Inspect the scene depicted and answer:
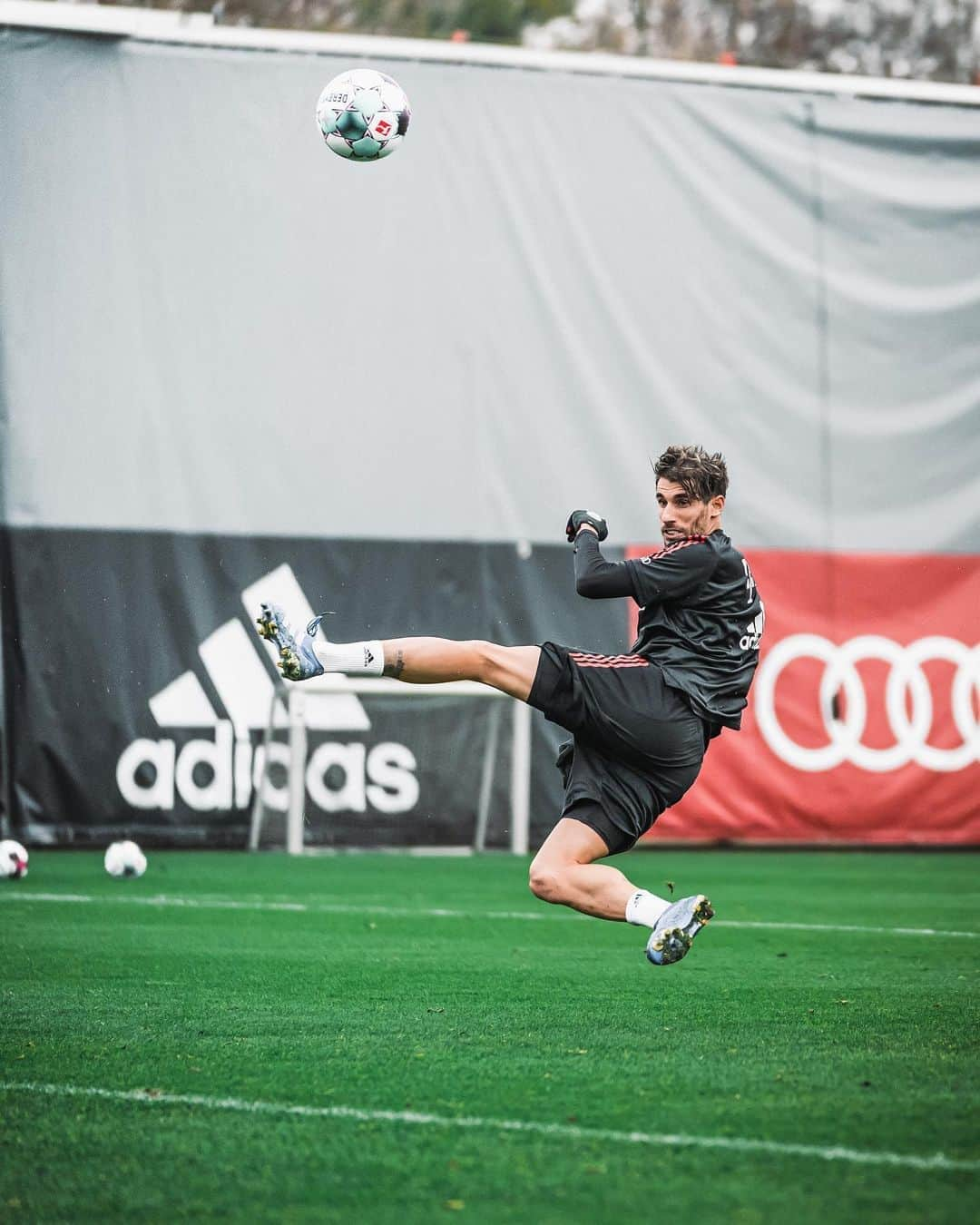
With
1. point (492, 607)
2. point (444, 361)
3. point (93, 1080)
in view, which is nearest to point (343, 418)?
point (444, 361)

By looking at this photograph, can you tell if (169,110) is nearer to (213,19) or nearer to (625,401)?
(213,19)

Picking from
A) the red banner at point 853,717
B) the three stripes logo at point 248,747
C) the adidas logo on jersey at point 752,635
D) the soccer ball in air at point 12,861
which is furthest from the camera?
the red banner at point 853,717

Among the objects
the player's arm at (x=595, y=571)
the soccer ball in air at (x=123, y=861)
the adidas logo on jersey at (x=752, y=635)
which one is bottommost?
the soccer ball in air at (x=123, y=861)

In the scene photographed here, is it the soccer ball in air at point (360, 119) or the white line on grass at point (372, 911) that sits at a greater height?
the soccer ball in air at point (360, 119)

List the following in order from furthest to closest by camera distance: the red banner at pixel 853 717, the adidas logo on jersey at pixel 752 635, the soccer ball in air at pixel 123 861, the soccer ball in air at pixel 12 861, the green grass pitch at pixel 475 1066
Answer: the red banner at pixel 853 717 → the soccer ball in air at pixel 123 861 → the soccer ball in air at pixel 12 861 → the adidas logo on jersey at pixel 752 635 → the green grass pitch at pixel 475 1066

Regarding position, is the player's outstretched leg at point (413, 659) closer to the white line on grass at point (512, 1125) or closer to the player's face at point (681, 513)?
the player's face at point (681, 513)

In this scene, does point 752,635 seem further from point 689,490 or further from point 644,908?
point 644,908

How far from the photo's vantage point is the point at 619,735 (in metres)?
5.92

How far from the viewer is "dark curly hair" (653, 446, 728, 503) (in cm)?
609

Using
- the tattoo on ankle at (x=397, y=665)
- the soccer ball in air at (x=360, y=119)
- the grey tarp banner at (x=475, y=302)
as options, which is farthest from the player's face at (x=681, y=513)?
the grey tarp banner at (x=475, y=302)

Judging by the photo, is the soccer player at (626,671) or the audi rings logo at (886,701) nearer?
the soccer player at (626,671)

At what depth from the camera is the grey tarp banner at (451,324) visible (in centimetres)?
1239

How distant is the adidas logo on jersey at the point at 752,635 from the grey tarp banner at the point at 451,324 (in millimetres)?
6758

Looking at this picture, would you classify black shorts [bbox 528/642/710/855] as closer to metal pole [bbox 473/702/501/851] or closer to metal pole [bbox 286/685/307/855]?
metal pole [bbox 286/685/307/855]
